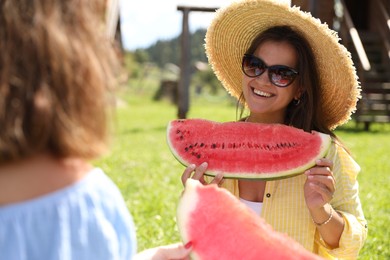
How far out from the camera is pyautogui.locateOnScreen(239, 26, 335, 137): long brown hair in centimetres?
266

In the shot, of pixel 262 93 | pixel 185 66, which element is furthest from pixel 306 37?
pixel 185 66

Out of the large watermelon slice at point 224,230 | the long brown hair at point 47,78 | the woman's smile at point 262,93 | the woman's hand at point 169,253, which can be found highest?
the long brown hair at point 47,78

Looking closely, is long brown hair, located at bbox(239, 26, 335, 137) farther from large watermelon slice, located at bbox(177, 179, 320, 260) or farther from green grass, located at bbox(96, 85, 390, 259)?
large watermelon slice, located at bbox(177, 179, 320, 260)

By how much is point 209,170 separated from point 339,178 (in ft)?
1.73

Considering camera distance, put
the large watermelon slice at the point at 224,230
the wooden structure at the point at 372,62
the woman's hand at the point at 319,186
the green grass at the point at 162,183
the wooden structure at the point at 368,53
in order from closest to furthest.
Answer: the large watermelon slice at the point at 224,230, the woman's hand at the point at 319,186, the green grass at the point at 162,183, the wooden structure at the point at 368,53, the wooden structure at the point at 372,62

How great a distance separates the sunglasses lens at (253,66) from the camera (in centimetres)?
259

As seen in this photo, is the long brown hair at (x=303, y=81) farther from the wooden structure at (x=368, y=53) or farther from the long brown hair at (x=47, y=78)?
the wooden structure at (x=368, y=53)

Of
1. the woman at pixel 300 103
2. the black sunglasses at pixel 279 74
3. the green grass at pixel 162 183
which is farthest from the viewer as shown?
the green grass at pixel 162 183

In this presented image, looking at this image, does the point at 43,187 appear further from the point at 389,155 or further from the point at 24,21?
the point at 389,155

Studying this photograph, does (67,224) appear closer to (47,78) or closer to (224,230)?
(47,78)

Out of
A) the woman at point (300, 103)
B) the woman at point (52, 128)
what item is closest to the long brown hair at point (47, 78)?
the woman at point (52, 128)

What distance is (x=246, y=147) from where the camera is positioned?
8.76 ft

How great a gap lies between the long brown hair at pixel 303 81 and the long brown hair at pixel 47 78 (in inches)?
58.5

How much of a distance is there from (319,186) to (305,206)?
0.99 feet
